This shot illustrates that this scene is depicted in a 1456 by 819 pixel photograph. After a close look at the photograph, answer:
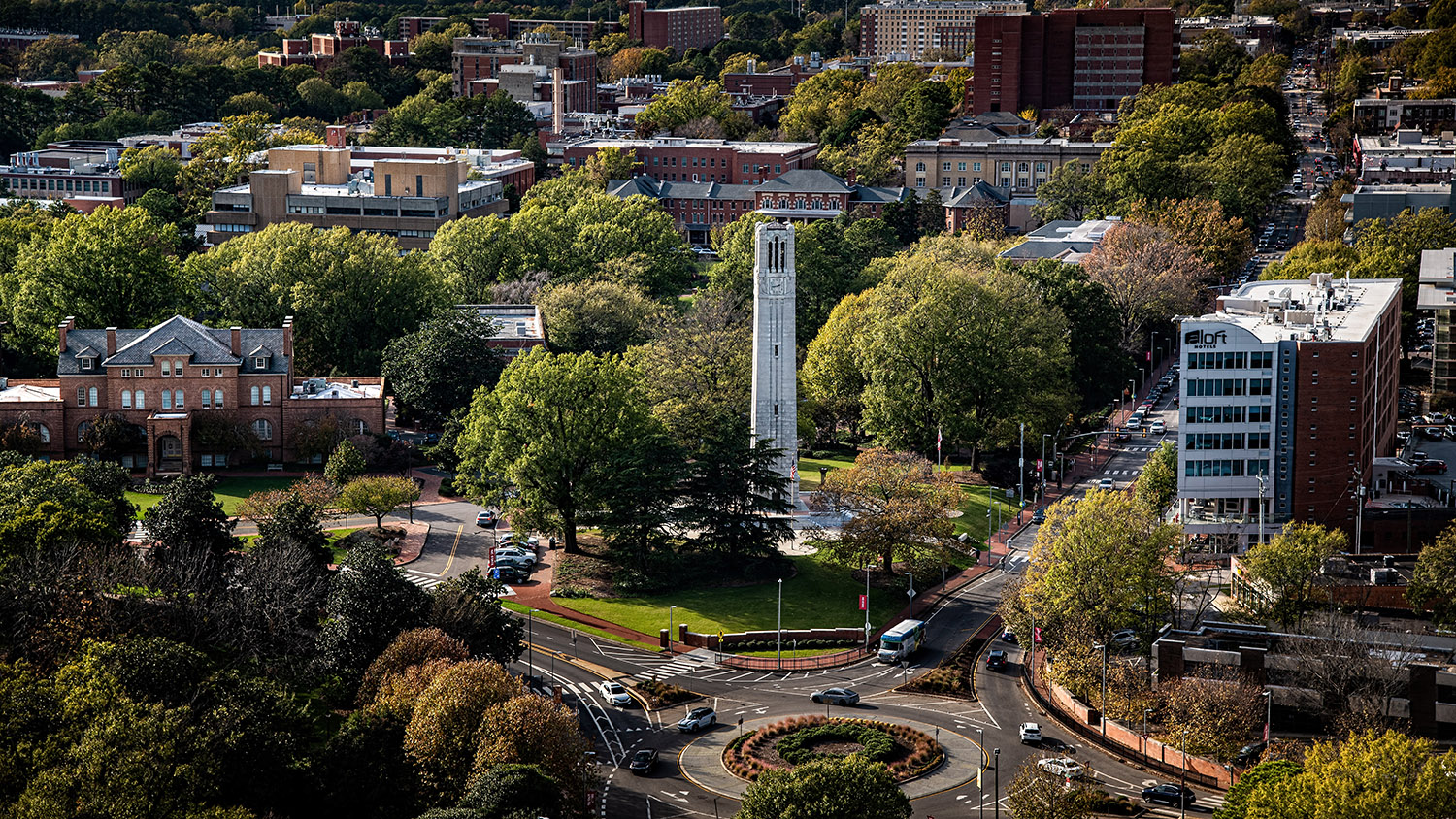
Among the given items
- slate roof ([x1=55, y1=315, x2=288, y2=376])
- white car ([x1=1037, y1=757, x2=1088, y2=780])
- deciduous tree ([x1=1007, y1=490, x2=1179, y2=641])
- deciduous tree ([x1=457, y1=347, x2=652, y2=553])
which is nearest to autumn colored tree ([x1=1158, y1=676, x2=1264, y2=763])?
white car ([x1=1037, y1=757, x2=1088, y2=780])

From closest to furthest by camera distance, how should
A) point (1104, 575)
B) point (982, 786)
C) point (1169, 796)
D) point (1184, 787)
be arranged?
point (1184, 787) < point (1169, 796) < point (982, 786) < point (1104, 575)

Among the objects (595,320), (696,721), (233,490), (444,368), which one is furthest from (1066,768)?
(595,320)

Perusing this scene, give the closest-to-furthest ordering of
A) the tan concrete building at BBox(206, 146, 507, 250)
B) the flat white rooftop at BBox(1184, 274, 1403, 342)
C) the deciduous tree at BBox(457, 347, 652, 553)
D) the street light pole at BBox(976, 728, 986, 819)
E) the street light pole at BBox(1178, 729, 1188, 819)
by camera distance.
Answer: the street light pole at BBox(1178, 729, 1188, 819)
the street light pole at BBox(976, 728, 986, 819)
the deciduous tree at BBox(457, 347, 652, 553)
the flat white rooftop at BBox(1184, 274, 1403, 342)
the tan concrete building at BBox(206, 146, 507, 250)

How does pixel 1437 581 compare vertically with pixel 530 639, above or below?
above

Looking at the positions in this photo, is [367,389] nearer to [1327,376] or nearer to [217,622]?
[217,622]

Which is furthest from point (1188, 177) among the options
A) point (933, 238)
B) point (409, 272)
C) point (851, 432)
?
point (409, 272)

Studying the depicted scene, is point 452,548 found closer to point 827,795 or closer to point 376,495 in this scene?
point 376,495

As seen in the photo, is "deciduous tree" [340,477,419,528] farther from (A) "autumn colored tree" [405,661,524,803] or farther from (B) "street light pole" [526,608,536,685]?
(A) "autumn colored tree" [405,661,524,803]
